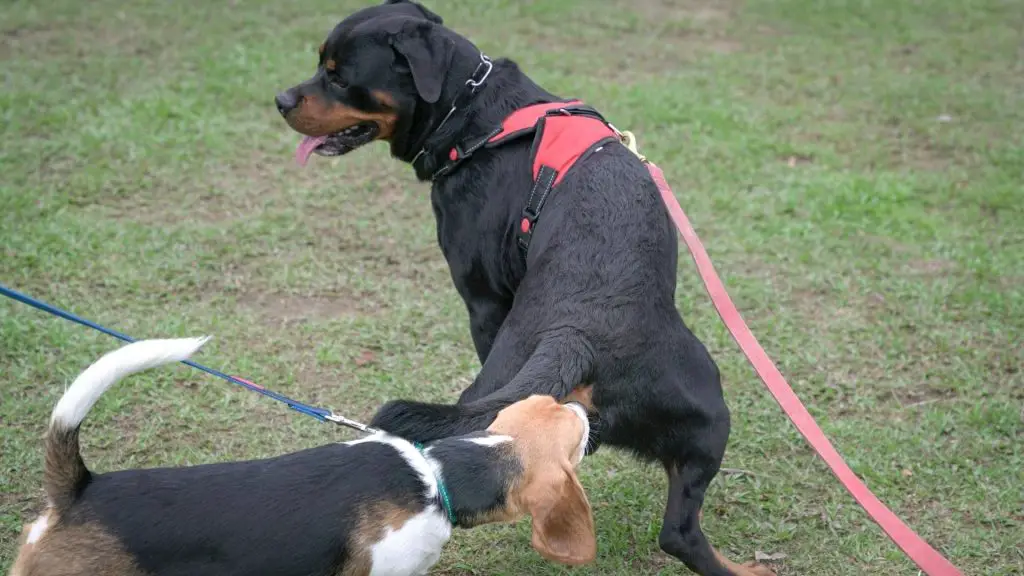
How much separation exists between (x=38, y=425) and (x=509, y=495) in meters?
2.48

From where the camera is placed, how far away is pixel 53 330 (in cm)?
498

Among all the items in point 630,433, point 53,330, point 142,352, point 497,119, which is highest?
point 497,119

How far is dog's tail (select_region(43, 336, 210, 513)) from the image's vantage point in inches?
106

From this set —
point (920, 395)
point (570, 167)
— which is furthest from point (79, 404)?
point (920, 395)

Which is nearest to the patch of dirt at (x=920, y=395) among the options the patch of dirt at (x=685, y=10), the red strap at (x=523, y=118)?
the red strap at (x=523, y=118)

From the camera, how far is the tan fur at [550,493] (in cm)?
289

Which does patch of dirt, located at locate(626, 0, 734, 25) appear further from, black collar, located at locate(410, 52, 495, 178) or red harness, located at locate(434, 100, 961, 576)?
red harness, located at locate(434, 100, 961, 576)

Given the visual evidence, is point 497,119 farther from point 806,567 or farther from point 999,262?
point 999,262

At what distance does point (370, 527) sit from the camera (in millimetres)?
2857

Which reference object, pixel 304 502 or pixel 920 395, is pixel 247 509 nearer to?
pixel 304 502

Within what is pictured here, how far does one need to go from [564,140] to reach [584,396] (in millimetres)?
1110

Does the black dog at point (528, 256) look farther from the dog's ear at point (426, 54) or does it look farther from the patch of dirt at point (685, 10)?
the patch of dirt at point (685, 10)

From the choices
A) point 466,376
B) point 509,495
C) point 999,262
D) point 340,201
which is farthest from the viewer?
point 340,201

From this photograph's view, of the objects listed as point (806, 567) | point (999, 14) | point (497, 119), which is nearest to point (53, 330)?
point (497, 119)
